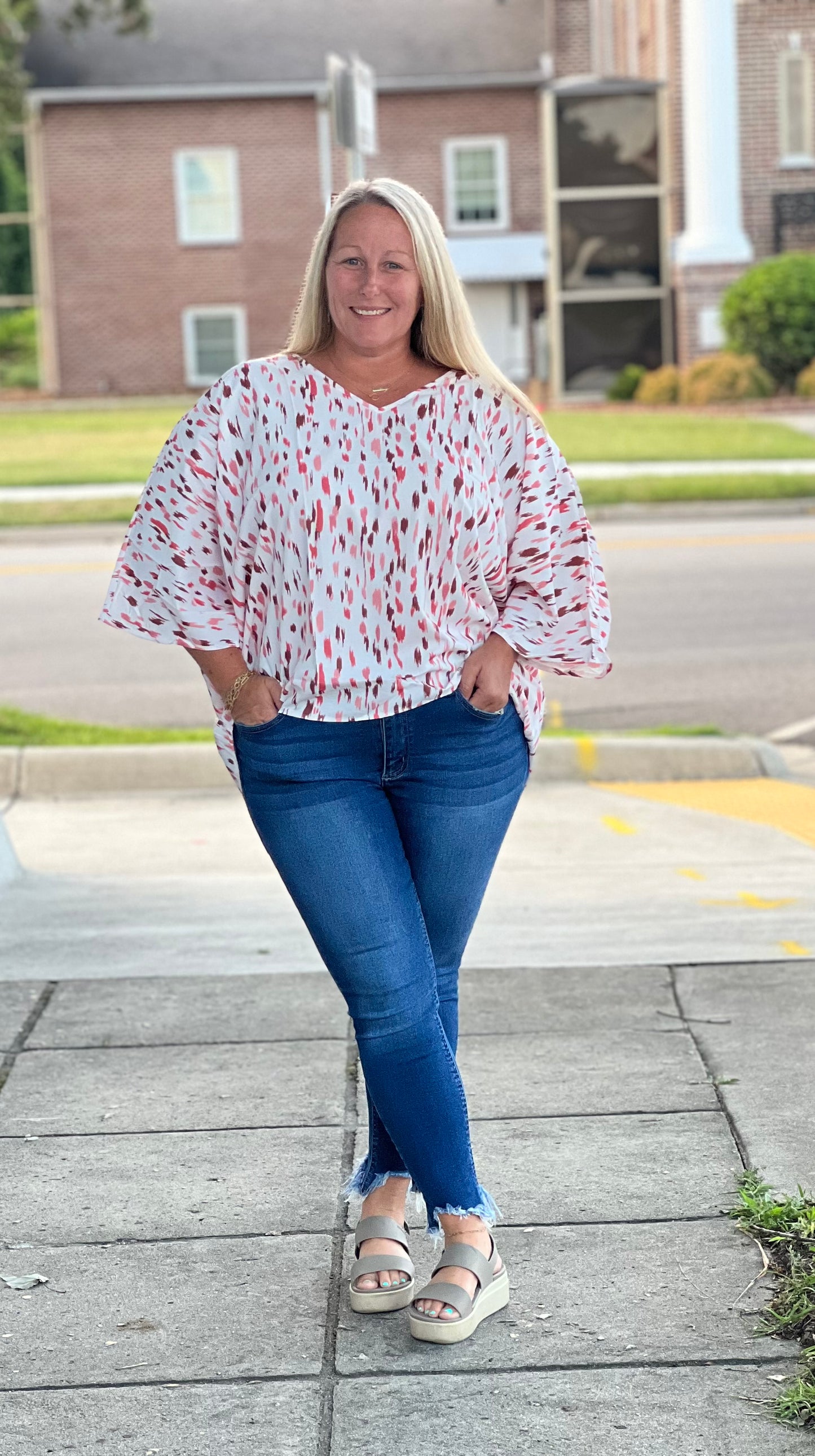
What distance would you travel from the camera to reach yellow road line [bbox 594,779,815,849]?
7.11 meters

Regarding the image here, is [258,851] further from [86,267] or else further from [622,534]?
[86,267]

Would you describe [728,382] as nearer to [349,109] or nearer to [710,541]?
[710,541]

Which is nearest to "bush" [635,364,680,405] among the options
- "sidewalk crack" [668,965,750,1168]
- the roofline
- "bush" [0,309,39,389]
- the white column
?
the white column

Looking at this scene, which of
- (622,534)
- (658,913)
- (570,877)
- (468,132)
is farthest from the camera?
(468,132)

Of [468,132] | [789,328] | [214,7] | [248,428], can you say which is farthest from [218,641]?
[214,7]

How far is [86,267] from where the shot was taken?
118 ft

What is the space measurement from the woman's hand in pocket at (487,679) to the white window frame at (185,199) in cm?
3397

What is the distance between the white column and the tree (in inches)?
320

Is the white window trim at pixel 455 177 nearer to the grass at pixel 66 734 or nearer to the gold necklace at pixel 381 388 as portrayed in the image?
the grass at pixel 66 734

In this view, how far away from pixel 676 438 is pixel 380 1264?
763 inches

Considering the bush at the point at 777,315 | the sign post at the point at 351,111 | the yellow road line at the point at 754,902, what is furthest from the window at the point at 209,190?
the yellow road line at the point at 754,902

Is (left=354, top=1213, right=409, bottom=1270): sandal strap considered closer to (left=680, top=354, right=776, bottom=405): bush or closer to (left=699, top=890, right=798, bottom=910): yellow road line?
(left=699, top=890, right=798, bottom=910): yellow road line

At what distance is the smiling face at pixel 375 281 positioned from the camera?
9.73 ft

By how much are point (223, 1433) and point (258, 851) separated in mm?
4240
